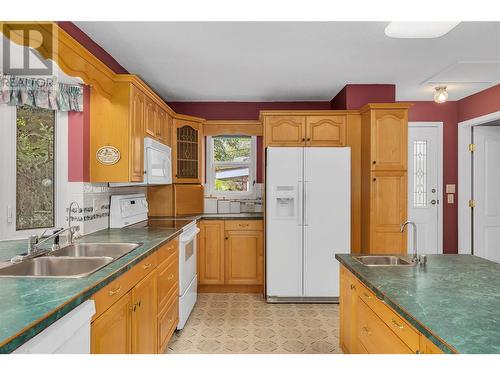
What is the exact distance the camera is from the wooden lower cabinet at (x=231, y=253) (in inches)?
162

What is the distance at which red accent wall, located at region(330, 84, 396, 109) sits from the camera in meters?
3.99

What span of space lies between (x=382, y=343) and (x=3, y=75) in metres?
2.86

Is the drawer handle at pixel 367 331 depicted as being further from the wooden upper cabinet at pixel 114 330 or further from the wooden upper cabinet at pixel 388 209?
the wooden upper cabinet at pixel 388 209

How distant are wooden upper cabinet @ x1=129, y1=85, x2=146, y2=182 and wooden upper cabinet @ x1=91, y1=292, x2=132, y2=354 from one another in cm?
131

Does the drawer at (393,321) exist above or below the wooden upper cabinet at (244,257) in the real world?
above

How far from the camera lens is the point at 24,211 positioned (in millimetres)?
2498

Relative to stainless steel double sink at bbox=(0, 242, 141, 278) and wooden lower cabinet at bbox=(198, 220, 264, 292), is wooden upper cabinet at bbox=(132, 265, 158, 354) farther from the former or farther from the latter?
wooden lower cabinet at bbox=(198, 220, 264, 292)

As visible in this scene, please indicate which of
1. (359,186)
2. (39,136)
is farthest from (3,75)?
(359,186)

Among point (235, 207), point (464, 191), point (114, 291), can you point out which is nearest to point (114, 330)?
point (114, 291)

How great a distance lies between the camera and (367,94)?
4000mm

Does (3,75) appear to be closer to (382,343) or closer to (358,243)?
(382,343)

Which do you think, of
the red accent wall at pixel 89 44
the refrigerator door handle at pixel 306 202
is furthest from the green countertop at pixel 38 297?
the refrigerator door handle at pixel 306 202

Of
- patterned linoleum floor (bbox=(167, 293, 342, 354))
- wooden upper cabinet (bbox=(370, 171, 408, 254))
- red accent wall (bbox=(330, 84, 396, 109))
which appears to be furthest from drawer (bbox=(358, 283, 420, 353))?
red accent wall (bbox=(330, 84, 396, 109))

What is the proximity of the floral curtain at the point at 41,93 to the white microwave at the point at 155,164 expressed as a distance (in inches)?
27.3
